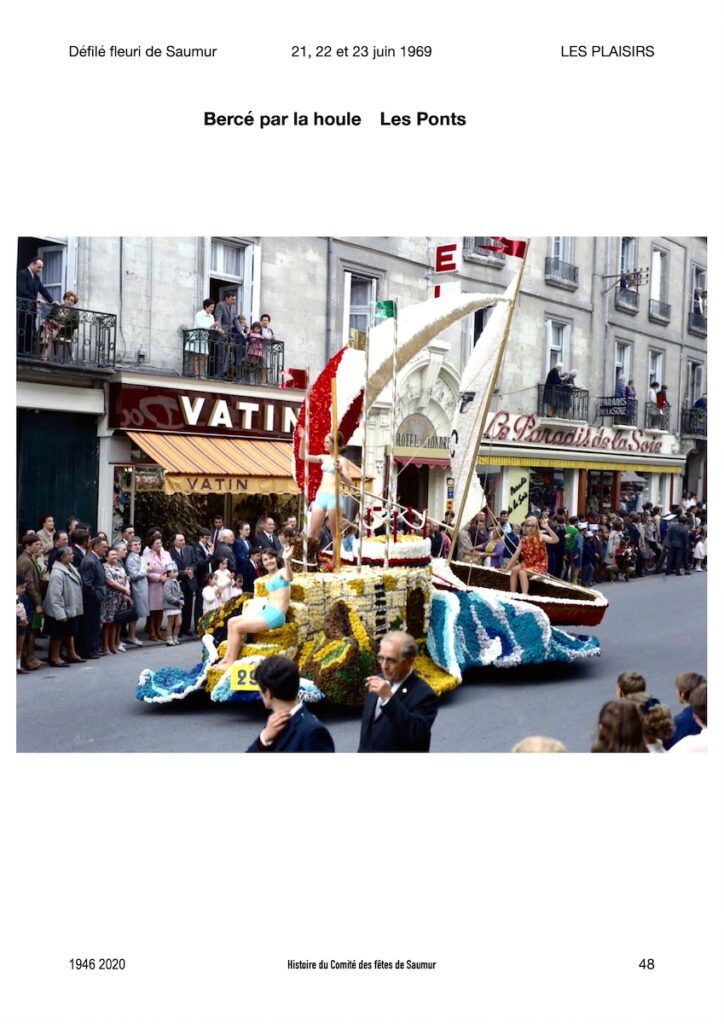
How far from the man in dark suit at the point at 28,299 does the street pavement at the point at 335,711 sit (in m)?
3.74

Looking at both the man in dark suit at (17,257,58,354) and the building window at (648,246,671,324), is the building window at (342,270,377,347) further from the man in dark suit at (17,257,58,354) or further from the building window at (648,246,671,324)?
the man in dark suit at (17,257,58,354)

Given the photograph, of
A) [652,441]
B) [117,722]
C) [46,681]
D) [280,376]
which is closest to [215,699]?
[117,722]

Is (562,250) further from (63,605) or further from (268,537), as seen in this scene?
(63,605)

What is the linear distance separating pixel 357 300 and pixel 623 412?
601 centimetres

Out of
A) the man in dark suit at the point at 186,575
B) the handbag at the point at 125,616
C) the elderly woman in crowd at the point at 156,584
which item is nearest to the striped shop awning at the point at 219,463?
the man in dark suit at the point at 186,575

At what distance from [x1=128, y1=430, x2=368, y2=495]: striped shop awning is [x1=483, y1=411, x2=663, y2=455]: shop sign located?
536 centimetres

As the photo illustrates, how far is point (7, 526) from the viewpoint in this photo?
405 cm

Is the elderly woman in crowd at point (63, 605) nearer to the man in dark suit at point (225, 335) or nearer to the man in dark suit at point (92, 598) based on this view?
the man in dark suit at point (92, 598)

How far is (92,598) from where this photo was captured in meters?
9.57

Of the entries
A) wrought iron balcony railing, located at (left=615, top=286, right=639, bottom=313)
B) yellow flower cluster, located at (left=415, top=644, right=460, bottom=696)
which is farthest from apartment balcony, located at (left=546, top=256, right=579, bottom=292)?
yellow flower cluster, located at (left=415, top=644, right=460, bottom=696)

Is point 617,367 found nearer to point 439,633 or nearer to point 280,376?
point 280,376

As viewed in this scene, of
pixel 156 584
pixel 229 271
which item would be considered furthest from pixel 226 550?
pixel 229 271

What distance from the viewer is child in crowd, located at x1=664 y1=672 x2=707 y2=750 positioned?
4.39 m
